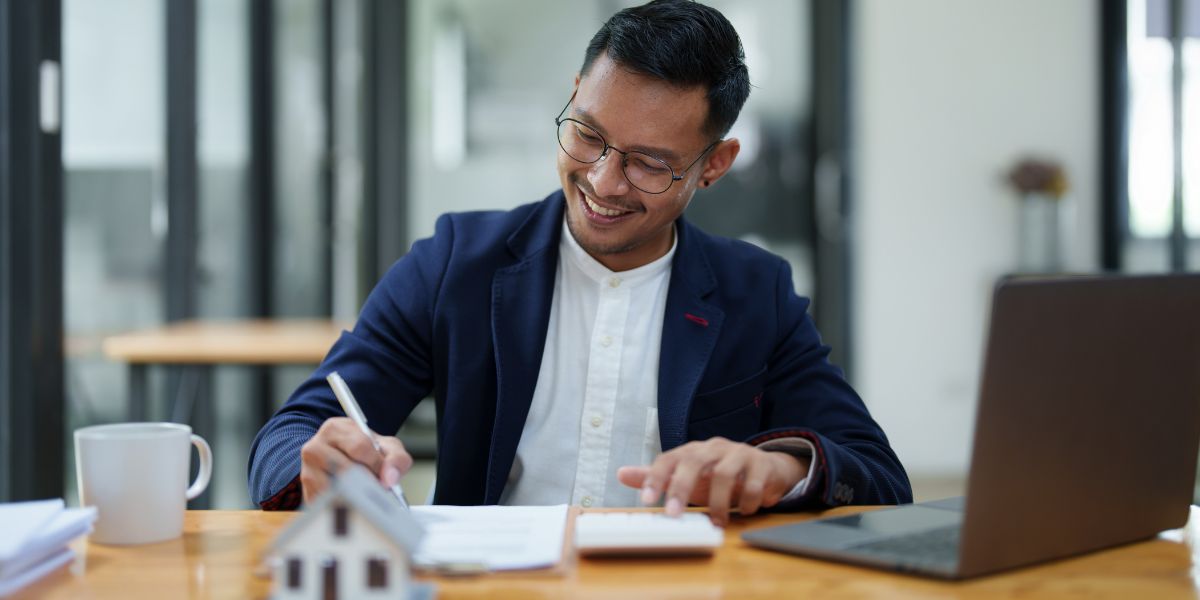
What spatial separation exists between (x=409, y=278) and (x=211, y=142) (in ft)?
7.95

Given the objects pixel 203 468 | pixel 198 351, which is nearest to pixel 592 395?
pixel 203 468

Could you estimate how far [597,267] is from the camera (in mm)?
1616

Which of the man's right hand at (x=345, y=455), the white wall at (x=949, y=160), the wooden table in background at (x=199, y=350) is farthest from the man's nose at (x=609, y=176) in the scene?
the white wall at (x=949, y=160)

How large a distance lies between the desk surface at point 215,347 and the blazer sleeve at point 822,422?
1.37 meters

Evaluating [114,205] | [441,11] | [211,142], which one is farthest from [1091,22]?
[114,205]

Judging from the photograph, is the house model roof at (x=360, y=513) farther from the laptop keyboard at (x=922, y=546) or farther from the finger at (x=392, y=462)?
the laptop keyboard at (x=922, y=546)

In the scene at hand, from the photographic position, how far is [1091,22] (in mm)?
5043

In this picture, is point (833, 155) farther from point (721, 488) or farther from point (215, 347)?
point (721, 488)

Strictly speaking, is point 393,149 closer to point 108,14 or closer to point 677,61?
point 108,14

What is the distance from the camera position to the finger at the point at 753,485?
114cm

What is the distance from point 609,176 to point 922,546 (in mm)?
695

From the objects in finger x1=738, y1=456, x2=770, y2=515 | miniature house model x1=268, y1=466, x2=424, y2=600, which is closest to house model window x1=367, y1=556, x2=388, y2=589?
miniature house model x1=268, y1=466, x2=424, y2=600

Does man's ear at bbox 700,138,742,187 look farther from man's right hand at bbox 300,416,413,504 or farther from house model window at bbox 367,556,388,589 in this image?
house model window at bbox 367,556,388,589

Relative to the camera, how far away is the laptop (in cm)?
86
